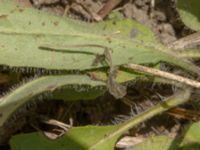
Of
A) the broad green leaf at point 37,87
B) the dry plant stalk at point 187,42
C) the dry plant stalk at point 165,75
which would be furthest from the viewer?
the dry plant stalk at point 187,42

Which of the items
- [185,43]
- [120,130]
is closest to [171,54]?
[185,43]

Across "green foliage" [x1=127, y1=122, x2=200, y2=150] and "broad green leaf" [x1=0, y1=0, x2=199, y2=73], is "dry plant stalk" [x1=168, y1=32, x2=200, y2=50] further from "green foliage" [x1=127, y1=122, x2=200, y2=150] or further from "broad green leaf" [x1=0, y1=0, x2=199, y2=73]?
"green foliage" [x1=127, y1=122, x2=200, y2=150]

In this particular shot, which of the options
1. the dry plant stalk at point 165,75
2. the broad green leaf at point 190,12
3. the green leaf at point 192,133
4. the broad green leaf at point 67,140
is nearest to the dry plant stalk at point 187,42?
the broad green leaf at point 190,12

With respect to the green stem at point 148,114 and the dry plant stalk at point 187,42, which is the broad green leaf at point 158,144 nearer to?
the green stem at point 148,114

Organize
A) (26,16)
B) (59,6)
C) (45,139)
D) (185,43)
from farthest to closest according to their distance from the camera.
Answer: (59,6), (185,43), (45,139), (26,16)

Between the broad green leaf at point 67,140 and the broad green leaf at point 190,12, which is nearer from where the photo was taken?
the broad green leaf at point 67,140

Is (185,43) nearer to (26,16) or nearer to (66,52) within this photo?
(66,52)
